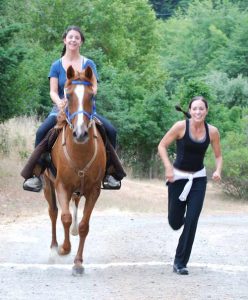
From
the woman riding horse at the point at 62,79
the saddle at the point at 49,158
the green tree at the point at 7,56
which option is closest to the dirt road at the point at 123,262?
the saddle at the point at 49,158

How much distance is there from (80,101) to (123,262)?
2.71 meters

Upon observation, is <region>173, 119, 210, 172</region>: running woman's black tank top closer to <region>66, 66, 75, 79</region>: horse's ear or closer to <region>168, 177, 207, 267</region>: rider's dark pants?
<region>168, 177, 207, 267</region>: rider's dark pants

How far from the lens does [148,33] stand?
66750 mm

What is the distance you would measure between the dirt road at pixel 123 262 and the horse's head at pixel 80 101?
1.79 meters

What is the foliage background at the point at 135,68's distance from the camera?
25619mm

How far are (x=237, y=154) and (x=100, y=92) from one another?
8.91m

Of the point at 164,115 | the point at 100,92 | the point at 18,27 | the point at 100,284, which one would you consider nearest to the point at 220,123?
the point at 164,115

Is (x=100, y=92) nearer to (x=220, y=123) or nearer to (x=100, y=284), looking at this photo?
(x=220, y=123)

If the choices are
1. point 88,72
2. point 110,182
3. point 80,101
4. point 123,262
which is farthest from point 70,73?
point 123,262

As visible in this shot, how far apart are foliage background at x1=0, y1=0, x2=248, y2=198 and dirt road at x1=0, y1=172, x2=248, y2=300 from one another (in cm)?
631

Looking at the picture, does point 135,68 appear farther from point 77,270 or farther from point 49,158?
point 77,270

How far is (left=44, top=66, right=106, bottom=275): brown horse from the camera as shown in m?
9.44

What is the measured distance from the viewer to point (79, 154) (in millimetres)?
9883

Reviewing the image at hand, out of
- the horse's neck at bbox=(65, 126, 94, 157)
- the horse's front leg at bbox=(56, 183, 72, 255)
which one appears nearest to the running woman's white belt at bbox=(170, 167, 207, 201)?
the horse's neck at bbox=(65, 126, 94, 157)
